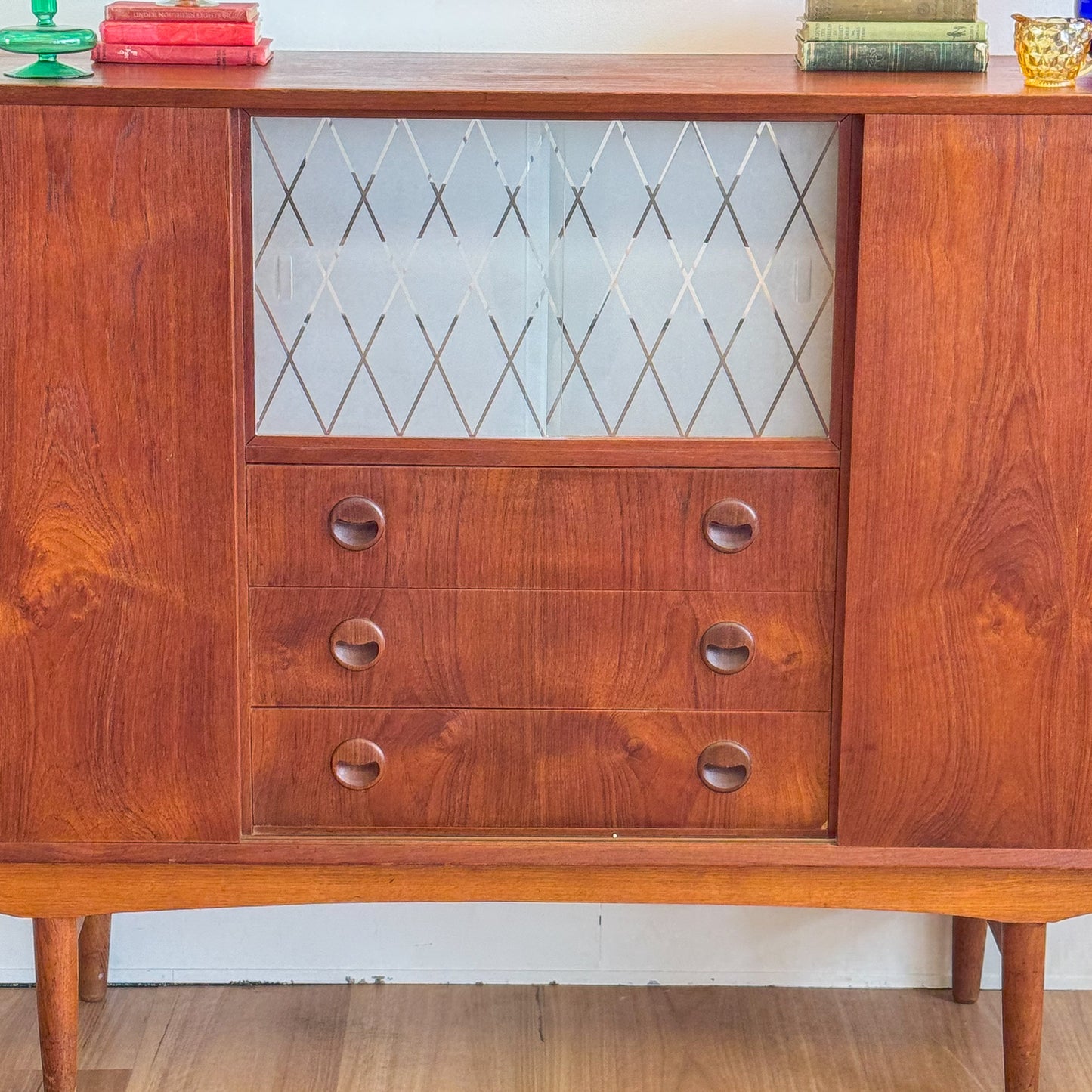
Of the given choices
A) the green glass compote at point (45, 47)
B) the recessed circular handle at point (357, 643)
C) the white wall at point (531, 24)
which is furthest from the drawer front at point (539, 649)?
the white wall at point (531, 24)

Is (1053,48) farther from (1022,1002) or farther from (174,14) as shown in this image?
(1022,1002)

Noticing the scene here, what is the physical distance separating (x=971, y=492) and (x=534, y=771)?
1.51ft

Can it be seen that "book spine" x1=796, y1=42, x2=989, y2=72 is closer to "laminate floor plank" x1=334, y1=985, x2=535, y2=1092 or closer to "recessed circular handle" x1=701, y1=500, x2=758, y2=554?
"recessed circular handle" x1=701, y1=500, x2=758, y2=554

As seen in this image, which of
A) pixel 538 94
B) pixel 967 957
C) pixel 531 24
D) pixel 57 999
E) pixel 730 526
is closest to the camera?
pixel 538 94

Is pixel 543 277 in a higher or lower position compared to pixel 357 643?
higher

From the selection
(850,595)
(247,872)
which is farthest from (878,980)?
(247,872)

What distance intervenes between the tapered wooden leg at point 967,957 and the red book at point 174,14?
4.12 feet

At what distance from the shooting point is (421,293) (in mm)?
1211

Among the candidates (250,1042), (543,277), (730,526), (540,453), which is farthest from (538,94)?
(250,1042)

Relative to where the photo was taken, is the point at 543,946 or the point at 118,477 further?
the point at 543,946

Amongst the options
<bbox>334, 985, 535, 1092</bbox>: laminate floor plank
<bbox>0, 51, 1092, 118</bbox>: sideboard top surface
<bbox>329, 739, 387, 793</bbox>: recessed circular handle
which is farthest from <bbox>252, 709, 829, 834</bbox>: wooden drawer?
<bbox>0, 51, 1092, 118</bbox>: sideboard top surface

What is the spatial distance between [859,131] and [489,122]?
31 cm

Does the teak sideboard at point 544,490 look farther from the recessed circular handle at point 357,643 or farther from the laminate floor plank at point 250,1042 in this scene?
the laminate floor plank at point 250,1042

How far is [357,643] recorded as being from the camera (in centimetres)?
124
